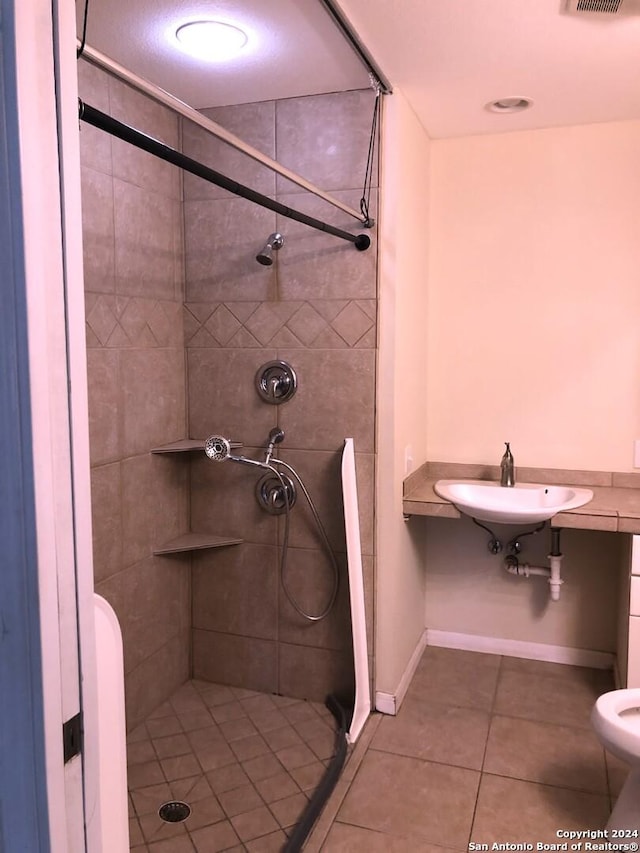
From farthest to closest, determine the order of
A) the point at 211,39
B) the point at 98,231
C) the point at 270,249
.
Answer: the point at 270,249
the point at 98,231
the point at 211,39

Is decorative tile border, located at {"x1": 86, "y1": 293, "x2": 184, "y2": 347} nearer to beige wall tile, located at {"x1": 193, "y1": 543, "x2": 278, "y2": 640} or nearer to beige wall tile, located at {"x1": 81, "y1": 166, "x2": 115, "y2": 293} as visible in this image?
beige wall tile, located at {"x1": 81, "y1": 166, "x2": 115, "y2": 293}

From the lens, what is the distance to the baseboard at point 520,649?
3203mm

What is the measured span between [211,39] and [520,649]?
2842 millimetres

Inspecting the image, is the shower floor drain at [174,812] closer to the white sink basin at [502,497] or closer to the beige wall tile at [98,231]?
the white sink basin at [502,497]

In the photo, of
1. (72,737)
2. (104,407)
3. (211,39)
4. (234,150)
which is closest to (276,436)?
(104,407)

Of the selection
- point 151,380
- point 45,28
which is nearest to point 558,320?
point 151,380

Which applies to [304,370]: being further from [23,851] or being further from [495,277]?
[23,851]

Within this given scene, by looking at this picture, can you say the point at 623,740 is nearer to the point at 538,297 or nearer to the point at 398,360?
the point at 398,360

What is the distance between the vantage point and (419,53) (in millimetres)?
2271

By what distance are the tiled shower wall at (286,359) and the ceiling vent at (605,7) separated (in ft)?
2.75

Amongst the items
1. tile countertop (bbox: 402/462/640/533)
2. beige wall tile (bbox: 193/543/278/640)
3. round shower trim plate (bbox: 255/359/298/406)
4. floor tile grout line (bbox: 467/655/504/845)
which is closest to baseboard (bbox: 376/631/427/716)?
floor tile grout line (bbox: 467/655/504/845)

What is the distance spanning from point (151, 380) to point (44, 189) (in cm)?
192

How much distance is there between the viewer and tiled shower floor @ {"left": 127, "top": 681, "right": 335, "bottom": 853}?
211cm

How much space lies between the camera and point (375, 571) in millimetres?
2781
